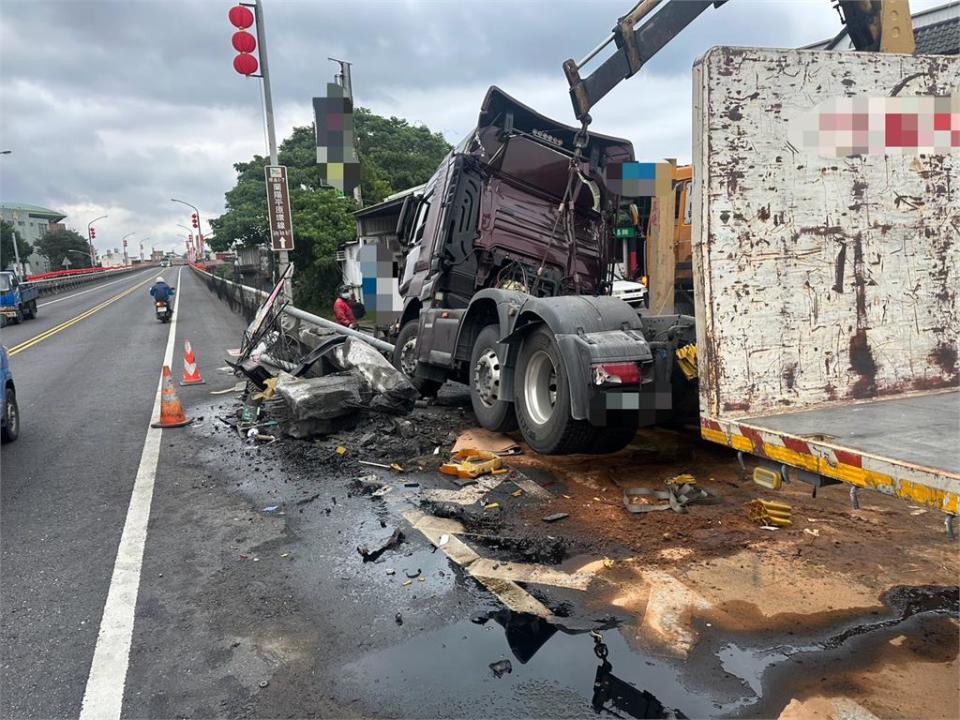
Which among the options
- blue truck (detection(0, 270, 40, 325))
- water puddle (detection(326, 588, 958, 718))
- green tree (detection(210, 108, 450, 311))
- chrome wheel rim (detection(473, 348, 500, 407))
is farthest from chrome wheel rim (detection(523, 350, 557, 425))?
blue truck (detection(0, 270, 40, 325))

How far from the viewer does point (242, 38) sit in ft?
41.7

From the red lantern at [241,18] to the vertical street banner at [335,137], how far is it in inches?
196

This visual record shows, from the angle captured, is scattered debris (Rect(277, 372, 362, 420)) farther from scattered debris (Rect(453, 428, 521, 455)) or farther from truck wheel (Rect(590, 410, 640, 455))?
truck wheel (Rect(590, 410, 640, 455))

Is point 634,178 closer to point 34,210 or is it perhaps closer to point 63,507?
point 63,507

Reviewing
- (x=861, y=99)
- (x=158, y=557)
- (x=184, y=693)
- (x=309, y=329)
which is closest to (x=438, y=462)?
(x=158, y=557)

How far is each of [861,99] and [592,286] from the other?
441 centimetres

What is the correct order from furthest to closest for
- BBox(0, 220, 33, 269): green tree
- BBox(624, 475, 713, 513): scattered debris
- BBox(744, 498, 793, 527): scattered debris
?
BBox(0, 220, 33, 269): green tree → BBox(624, 475, 713, 513): scattered debris → BBox(744, 498, 793, 527): scattered debris

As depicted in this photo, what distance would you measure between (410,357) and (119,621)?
18.0ft

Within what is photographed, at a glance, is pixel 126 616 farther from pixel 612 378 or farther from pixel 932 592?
pixel 932 592

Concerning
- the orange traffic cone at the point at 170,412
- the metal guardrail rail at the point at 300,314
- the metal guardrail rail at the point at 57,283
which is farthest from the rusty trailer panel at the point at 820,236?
the metal guardrail rail at the point at 57,283

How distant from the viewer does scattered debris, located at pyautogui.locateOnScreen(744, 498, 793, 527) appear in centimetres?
416

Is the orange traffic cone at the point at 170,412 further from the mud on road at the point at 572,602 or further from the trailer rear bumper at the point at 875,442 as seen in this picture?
the trailer rear bumper at the point at 875,442

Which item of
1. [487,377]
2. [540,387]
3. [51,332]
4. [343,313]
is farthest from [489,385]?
[51,332]

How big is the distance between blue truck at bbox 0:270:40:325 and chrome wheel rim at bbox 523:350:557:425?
2316 centimetres
